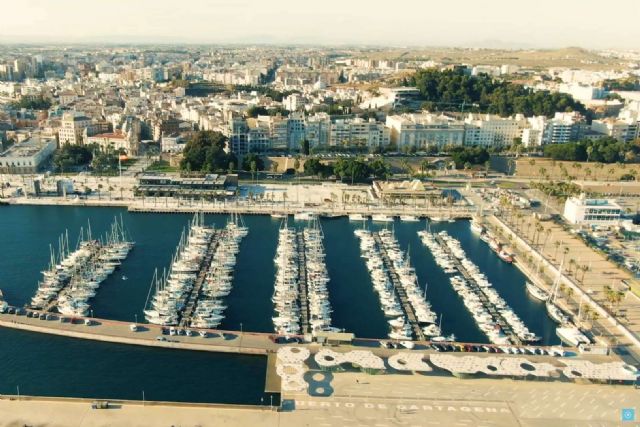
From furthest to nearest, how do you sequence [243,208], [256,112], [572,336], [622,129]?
1. [256,112]
2. [622,129]
3. [243,208]
4. [572,336]

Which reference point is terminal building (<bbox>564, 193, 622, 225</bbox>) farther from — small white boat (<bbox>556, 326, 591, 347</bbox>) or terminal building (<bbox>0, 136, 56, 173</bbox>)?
terminal building (<bbox>0, 136, 56, 173</bbox>)

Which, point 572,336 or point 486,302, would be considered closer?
point 572,336

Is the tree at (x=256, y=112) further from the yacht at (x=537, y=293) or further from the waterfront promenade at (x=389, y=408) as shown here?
the waterfront promenade at (x=389, y=408)

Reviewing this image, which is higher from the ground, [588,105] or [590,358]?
[588,105]

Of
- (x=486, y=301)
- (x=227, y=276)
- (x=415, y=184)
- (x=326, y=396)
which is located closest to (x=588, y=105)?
(x=415, y=184)

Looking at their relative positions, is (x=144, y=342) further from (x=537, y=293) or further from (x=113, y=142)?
(x=113, y=142)

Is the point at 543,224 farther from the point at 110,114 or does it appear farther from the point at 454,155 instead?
the point at 110,114

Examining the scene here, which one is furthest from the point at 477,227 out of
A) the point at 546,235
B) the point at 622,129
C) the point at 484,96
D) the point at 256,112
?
the point at 484,96
